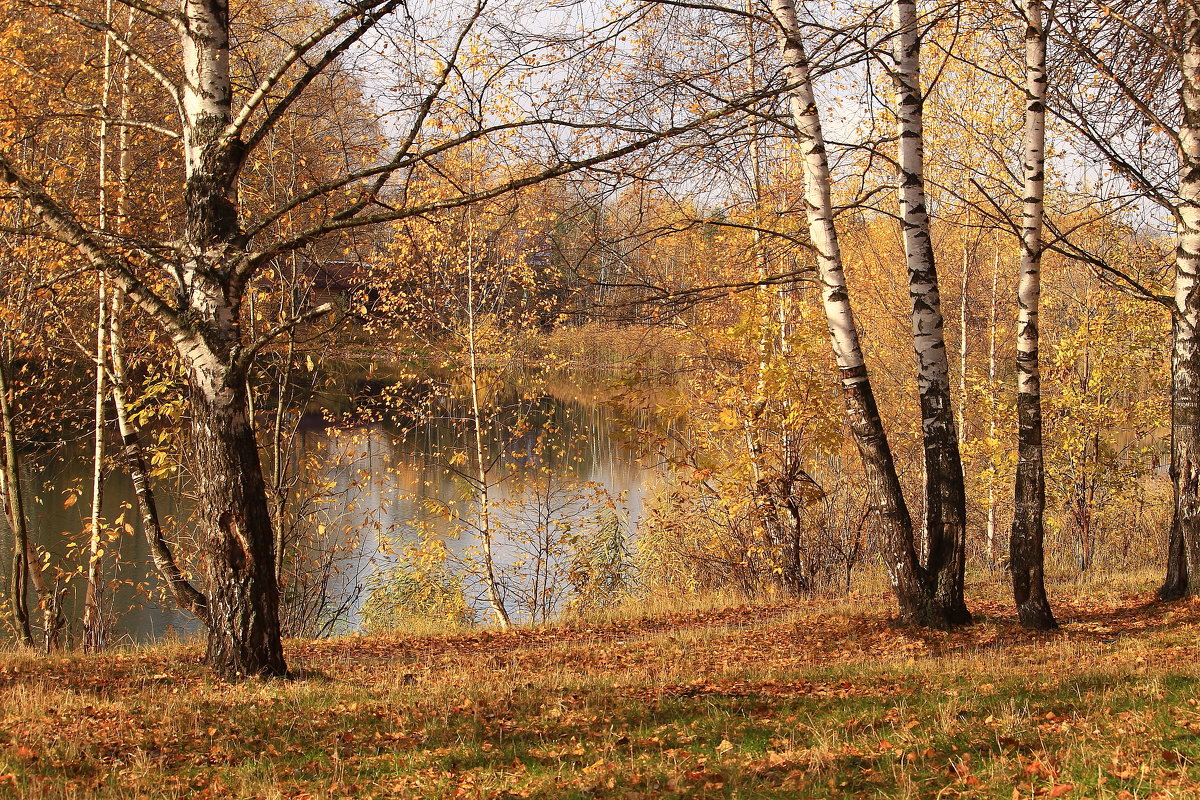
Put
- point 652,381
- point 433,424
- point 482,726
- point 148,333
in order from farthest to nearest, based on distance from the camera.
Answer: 1. point 433,424
2. point 652,381
3. point 148,333
4. point 482,726

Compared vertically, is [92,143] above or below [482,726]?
above

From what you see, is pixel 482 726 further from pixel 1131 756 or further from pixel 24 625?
pixel 24 625

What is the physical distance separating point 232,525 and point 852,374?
17.5 ft

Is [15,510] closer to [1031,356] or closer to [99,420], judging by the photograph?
[99,420]

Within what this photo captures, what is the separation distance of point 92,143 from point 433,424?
1742 cm

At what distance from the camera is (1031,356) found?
7695 millimetres

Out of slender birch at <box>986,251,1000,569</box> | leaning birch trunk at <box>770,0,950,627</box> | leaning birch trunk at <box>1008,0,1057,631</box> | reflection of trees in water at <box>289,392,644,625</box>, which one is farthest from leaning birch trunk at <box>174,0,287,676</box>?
slender birch at <box>986,251,1000,569</box>

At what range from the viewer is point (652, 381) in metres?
12.0

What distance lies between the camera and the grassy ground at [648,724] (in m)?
3.80

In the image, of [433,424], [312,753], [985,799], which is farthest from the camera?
[433,424]

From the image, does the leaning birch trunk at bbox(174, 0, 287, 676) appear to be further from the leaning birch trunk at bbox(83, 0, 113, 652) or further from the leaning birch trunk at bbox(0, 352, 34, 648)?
the leaning birch trunk at bbox(0, 352, 34, 648)

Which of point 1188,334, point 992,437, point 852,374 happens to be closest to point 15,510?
point 852,374

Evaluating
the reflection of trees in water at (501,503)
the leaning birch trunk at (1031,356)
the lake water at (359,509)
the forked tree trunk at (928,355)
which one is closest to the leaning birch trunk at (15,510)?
the lake water at (359,509)

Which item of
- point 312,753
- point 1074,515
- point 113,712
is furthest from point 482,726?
point 1074,515
